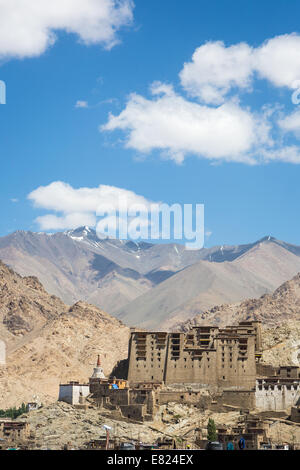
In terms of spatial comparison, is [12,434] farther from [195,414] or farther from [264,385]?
[264,385]

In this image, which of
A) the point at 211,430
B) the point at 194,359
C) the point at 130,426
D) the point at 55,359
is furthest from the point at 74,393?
the point at 55,359

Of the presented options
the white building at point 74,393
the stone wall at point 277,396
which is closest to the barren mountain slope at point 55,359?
the white building at point 74,393

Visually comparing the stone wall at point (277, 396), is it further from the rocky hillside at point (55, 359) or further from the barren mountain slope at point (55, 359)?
→ the rocky hillside at point (55, 359)

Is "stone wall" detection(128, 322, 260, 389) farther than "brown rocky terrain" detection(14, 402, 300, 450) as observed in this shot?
Yes

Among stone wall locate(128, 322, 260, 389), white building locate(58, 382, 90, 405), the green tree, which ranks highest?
stone wall locate(128, 322, 260, 389)

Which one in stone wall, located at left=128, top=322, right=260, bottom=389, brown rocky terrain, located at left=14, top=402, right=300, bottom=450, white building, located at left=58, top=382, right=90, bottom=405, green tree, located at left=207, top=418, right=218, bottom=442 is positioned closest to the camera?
green tree, located at left=207, top=418, right=218, bottom=442

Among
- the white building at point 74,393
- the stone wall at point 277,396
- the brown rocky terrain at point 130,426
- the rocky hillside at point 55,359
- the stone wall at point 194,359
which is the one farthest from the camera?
the rocky hillside at point 55,359

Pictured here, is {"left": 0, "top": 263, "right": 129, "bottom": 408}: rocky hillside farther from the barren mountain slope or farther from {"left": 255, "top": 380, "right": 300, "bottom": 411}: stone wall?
{"left": 255, "top": 380, "right": 300, "bottom": 411}: stone wall

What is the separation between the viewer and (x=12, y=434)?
110m

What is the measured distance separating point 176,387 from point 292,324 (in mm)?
36136

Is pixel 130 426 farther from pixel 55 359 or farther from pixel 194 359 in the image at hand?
pixel 55 359

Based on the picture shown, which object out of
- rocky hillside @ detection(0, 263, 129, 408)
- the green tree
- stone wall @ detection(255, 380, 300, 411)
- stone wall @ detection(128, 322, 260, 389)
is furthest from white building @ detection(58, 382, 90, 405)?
rocky hillside @ detection(0, 263, 129, 408)
